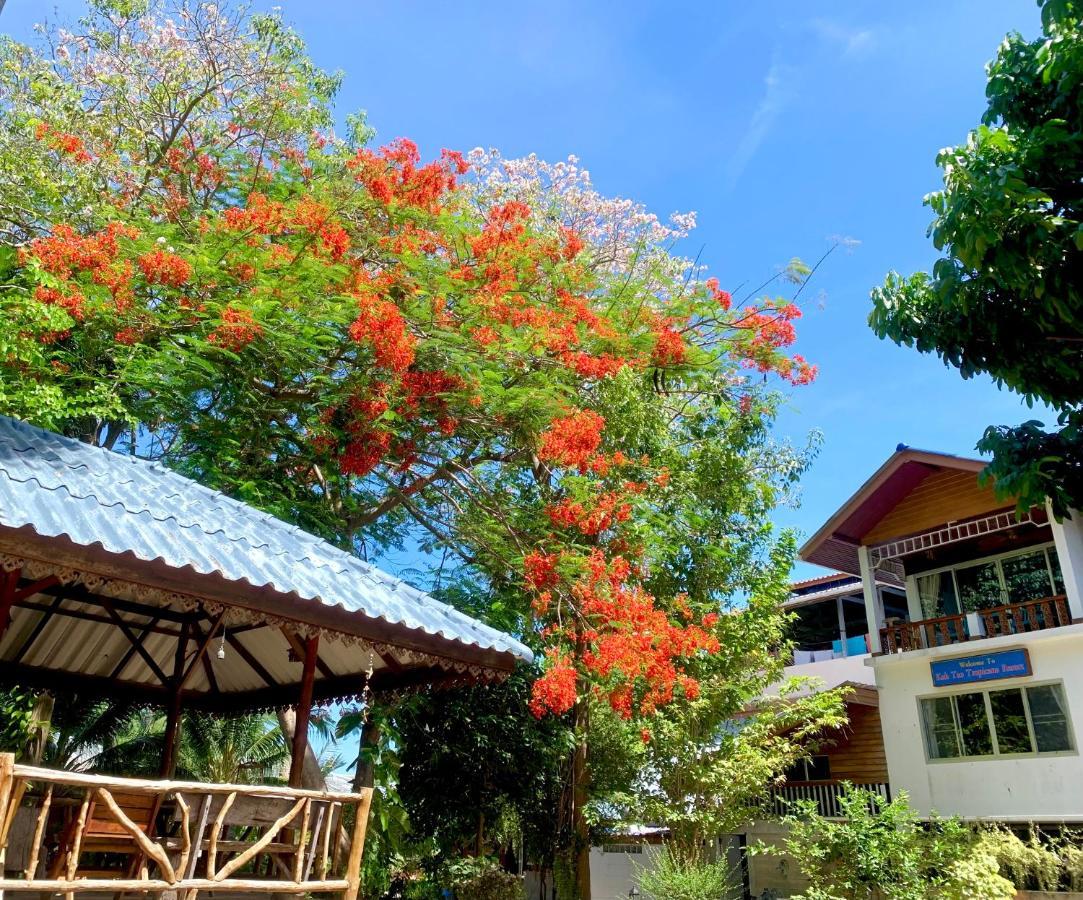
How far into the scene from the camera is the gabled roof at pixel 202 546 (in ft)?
15.1

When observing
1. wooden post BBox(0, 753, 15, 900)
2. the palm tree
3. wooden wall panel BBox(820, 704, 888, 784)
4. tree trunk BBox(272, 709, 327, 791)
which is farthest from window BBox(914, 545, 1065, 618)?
wooden post BBox(0, 753, 15, 900)

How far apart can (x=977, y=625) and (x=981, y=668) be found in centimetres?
76

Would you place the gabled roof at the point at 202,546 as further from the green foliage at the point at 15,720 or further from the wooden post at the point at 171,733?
the green foliage at the point at 15,720

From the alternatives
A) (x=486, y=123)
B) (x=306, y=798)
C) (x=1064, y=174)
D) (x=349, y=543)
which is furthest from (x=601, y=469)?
(x=486, y=123)

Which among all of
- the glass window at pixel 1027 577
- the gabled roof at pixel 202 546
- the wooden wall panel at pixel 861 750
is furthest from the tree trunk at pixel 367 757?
the glass window at pixel 1027 577

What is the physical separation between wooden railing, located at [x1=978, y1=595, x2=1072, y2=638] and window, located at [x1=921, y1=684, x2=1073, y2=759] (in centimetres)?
99

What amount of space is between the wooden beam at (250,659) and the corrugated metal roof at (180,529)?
1943 mm

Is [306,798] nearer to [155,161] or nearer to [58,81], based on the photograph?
[155,161]

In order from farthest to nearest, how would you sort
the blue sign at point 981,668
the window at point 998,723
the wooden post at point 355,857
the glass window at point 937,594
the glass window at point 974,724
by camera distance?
1. the glass window at point 937,594
2. the glass window at point 974,724
3. the blue sign at point 981,668
4. the window at point 998,723
5. the wooden post at point 355,857

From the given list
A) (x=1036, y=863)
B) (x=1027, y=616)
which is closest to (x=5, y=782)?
(x=1036, y=863)

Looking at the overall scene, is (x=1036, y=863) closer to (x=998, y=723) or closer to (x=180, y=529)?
(x=998, y=723)

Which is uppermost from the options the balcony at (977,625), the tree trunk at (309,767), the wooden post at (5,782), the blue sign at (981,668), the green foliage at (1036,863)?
the balcony at (977,625)

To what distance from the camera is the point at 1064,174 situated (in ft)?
27.3

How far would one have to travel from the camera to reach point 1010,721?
14.6 metres
